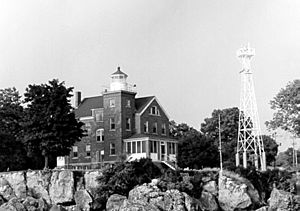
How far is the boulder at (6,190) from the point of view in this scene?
163ft

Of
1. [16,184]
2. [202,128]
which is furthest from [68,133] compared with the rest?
[202,128]

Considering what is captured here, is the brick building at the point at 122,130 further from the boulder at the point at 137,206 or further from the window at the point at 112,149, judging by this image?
the boulder at the point at 137,206

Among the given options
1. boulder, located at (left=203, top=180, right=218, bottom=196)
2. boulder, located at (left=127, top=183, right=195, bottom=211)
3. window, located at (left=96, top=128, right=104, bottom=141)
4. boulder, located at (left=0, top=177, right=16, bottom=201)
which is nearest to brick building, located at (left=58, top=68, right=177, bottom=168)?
window, located at (left=96, top=128, right=104, bottom=141)

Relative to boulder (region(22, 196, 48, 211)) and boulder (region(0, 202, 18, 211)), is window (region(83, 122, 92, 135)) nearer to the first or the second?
boulder (region(22, 196, 48, 211))

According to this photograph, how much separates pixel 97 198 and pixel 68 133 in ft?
27.5

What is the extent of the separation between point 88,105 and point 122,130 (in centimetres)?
724

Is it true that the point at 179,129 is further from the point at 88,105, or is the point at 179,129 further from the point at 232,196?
the point at 232,196

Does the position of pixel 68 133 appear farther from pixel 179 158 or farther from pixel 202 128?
pixel 202 128

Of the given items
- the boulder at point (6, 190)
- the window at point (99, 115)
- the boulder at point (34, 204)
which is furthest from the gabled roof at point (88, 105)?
the boulder at point (34, 204)

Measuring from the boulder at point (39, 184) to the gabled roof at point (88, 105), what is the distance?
14.2 m

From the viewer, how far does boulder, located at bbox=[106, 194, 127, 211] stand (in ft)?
142

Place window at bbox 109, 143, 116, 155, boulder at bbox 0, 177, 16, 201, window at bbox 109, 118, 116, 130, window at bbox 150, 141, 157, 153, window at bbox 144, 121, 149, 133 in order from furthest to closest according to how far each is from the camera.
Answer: window at bbox 144, 121, 149, 133
window at bbox 109, 118, 116, 130
window at bbox 109, 143, 116, 155
window at bbox 150, 141, 157, 153
boulder at bbox 0, 177, 16, 201

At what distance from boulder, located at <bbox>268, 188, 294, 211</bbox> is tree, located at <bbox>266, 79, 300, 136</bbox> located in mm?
9562

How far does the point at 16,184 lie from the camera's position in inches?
1969
